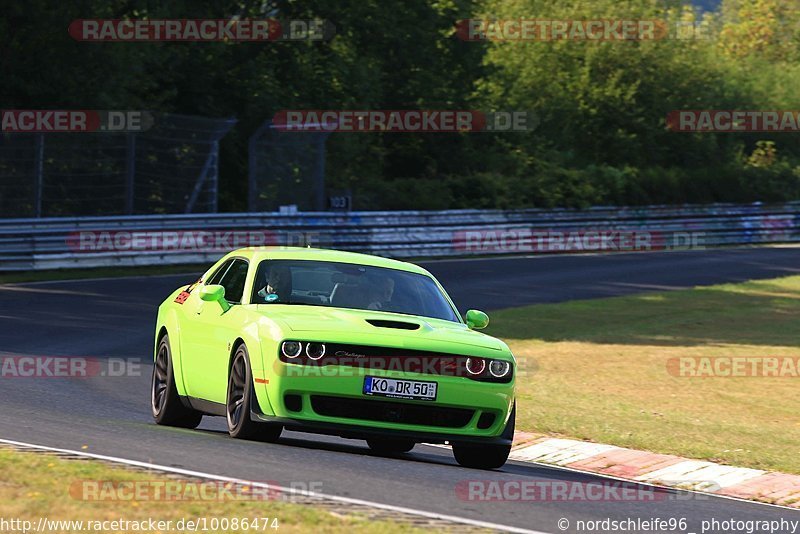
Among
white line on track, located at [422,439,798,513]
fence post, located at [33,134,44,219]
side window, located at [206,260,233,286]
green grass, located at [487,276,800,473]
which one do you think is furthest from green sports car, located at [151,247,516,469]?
fence post, located at [33,134,44,219]

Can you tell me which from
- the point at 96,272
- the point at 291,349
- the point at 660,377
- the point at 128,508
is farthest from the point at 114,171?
the point at 128,508

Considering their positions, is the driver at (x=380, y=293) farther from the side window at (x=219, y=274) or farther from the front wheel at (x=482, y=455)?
the side window at (x=219, y=274)

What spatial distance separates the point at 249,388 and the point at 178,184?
20889mm

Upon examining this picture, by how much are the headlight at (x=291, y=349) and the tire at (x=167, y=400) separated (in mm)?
1999

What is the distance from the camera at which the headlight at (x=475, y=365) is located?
9.45 meters

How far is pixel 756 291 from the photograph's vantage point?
3042cm

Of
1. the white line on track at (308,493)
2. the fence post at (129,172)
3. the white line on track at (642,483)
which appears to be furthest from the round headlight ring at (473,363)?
the fence post at (129,172)

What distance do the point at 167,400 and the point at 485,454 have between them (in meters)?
2.58

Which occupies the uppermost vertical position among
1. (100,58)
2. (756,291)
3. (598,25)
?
(598,25)

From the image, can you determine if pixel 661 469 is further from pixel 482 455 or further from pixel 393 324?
pixel 393 324

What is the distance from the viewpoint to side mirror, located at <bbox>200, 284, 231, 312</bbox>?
1017cm

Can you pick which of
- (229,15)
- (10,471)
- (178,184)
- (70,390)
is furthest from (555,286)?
(10,471)

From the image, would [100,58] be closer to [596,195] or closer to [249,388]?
[596,195]

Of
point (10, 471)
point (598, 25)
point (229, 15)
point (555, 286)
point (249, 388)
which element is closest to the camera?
point (10, 471)
